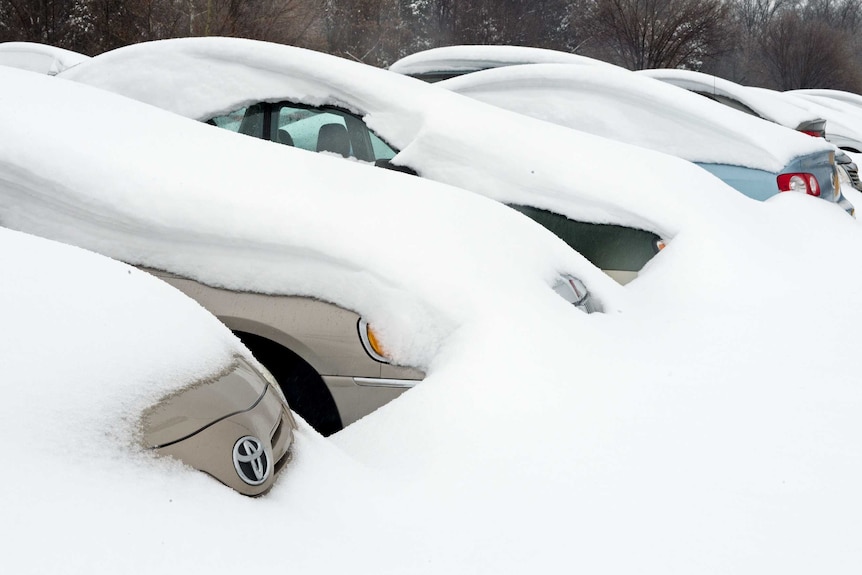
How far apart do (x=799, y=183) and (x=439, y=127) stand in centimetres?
288

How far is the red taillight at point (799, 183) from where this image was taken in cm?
638

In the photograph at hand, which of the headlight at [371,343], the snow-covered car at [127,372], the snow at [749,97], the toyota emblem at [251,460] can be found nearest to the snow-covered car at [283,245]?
the headlight at [371,343]

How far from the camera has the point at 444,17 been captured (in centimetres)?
3247

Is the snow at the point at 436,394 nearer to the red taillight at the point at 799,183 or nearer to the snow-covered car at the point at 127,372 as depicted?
the snow-covered car at the point at 127,372

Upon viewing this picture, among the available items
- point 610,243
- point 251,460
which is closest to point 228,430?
point 251,460

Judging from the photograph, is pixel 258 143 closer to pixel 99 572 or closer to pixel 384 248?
pixel 384 248

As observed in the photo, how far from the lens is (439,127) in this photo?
488cm

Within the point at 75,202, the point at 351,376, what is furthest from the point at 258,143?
the point at 351,376

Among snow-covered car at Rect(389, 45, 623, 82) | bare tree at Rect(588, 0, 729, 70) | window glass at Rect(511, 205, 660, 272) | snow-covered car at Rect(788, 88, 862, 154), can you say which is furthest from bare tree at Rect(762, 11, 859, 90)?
window glass at Rect(511, 205, 660, 272)

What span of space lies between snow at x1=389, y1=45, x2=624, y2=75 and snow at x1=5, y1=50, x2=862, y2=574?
5.17 meters

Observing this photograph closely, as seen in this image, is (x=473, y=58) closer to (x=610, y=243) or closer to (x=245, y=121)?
(x=245, y=121)

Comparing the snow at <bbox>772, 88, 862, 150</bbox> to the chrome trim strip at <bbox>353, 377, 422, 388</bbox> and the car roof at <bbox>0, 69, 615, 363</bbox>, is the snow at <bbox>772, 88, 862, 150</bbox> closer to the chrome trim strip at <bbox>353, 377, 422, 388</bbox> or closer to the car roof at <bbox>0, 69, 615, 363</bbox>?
the car roof at <bbox>0, 69, 615, 363</bbox>

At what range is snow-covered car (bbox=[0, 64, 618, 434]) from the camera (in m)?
2.95

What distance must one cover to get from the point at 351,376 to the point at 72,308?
117cm
